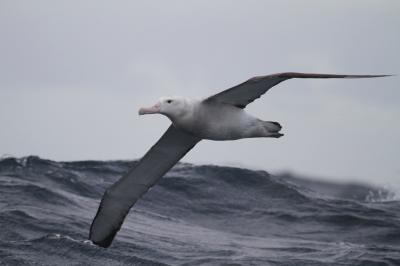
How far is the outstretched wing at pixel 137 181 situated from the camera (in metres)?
10.6

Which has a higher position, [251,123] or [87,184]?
[251,123]

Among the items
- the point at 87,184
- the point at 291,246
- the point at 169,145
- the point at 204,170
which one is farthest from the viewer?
the point at 204,170

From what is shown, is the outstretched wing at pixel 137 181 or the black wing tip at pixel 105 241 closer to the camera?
the outstretched wing at pixel 137 181

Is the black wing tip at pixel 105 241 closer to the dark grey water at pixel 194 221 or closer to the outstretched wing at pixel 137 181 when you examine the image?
the outstretched wing at pixel 137 181

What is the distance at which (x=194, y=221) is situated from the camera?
14.3 m

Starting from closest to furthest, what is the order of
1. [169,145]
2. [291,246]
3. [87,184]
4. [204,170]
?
[169,145] → [291,246] → [87,184] → [204,170]

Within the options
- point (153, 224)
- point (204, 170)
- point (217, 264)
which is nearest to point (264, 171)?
point (204, 170)

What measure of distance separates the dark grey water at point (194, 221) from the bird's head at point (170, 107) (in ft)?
8.33

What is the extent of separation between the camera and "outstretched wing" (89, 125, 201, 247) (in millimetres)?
10555

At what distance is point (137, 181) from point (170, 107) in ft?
6.05

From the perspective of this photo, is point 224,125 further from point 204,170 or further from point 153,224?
point 204,170

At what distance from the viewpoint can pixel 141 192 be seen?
11.0 m

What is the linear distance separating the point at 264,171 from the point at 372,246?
458cm

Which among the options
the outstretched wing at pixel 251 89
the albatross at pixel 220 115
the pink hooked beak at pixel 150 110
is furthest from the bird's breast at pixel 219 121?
the pink hooked beak at pixel 150 110
